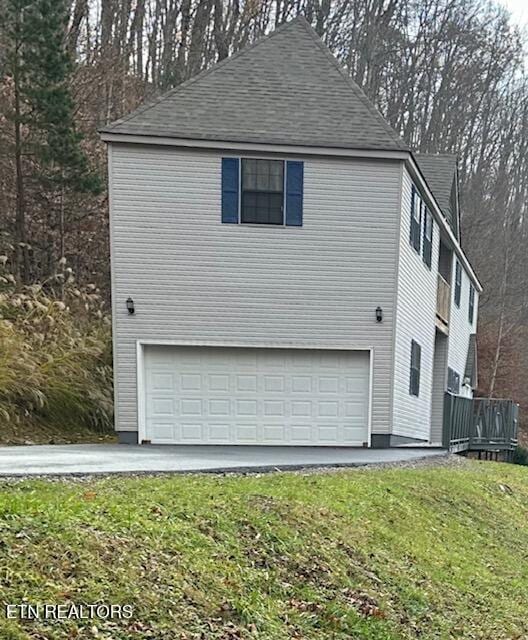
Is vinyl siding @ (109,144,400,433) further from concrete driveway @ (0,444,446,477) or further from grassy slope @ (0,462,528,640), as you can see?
grassy slope @ (0,462,528,640)

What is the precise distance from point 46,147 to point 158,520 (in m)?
12.6

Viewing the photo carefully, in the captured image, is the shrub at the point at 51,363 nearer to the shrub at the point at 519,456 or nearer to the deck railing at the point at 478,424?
the deck railing at the point at 478,424

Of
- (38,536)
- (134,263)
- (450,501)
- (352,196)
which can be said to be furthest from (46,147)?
(38,536)

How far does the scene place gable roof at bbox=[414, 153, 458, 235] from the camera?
19.2 metres

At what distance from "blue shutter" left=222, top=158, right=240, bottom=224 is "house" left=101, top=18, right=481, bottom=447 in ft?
0.09

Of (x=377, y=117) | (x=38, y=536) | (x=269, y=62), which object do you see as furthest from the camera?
(x=269, y=62)

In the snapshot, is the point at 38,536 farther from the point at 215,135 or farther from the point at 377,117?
the point at 377,117

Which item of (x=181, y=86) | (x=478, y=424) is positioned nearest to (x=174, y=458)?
(x=181, y=86)

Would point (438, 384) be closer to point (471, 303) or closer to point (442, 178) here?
point (442, 178)

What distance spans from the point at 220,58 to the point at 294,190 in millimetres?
15290

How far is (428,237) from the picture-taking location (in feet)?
53.8

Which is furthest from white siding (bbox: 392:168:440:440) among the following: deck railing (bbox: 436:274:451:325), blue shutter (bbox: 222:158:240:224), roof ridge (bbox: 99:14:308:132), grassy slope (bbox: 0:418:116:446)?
grassy slope (bbox: 0:418:116:446)

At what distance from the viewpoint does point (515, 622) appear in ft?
18.0

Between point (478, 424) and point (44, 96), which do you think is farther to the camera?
point (478, 424)
